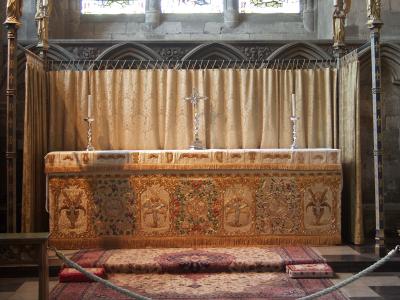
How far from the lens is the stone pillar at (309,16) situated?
8.66 meters

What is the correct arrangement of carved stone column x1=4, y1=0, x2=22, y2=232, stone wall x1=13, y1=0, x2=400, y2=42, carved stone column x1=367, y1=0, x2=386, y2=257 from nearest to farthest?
1. carved stone column x1=4, y1=0, x2=22, y2=232
2. carved stone column x1=367, y1=0, x2=386, y2=257
3. stone wall x1=13, y1=0, x2=400, y2=42

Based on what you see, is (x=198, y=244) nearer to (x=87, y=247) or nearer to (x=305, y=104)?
(x=87, y=247)

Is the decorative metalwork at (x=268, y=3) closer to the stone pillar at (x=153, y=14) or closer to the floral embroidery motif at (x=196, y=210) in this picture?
the stone pillar at (x=153, y=14)

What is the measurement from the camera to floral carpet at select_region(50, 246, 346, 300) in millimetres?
4559

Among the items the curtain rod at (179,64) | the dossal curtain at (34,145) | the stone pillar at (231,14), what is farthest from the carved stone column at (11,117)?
the stone pillar at (231,14)

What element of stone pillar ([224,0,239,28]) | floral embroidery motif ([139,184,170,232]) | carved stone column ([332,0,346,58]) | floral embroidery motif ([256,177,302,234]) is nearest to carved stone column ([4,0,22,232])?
floral embroidery motif ([139,184,170,232])

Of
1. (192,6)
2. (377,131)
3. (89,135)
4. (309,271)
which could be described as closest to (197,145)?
(89,135)

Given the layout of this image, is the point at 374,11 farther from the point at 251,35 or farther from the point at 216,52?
the point at 251,35

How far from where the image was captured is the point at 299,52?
7.39 m

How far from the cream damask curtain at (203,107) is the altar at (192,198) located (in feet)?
2.91

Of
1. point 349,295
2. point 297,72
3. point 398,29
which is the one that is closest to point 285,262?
point 349,295

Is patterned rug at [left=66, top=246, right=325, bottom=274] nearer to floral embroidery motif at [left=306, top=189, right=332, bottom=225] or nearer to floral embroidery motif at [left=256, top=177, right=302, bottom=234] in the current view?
floral embroidery motif at [left=256, top=177, right=302, bottom=234]

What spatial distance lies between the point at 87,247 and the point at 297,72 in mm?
3316

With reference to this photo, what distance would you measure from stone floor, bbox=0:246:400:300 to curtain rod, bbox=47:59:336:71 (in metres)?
2.53
